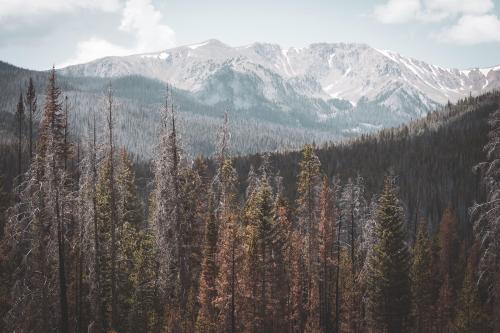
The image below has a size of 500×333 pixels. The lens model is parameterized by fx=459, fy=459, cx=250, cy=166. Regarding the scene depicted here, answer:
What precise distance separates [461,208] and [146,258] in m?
110

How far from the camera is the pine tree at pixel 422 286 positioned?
4550 centimetres

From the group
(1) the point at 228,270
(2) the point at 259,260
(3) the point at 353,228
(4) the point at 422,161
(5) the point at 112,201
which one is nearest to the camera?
(5) the point at 112,201

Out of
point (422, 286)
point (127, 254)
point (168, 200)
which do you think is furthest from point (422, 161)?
point (168, 200)

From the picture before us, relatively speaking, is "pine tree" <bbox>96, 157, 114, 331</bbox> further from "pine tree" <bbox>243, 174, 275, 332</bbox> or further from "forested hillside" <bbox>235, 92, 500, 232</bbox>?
"forested hillside" <bbox>235, 92, 500, 232</bbox>

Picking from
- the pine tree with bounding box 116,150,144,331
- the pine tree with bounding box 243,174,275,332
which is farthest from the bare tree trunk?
the pine tree with bounding box 243,174,275,332

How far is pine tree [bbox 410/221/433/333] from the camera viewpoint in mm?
45500

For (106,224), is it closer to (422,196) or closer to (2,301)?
(2,301)

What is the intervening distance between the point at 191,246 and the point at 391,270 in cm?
1604

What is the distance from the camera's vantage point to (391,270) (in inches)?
1391

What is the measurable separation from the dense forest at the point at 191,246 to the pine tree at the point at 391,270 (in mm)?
94

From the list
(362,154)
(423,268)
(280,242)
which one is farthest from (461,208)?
(280,242)

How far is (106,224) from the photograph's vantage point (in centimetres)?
3062

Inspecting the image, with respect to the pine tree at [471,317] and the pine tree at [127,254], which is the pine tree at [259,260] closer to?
the pine tree at [127,254]

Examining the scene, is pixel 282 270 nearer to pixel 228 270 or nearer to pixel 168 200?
pixel 228 270
